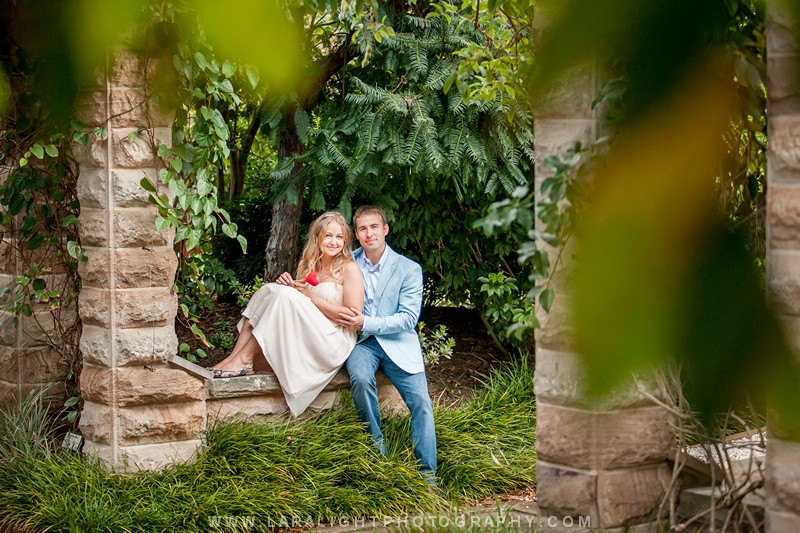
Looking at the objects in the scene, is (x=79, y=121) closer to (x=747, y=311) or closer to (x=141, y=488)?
(x=747, y=311)

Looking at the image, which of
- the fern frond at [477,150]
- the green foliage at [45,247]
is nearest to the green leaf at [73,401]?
the green foliage at [45,247]

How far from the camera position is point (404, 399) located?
4781 millimetres

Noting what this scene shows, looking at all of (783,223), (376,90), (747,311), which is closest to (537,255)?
(783,223)

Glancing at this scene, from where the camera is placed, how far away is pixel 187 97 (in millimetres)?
708

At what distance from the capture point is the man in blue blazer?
185 inches

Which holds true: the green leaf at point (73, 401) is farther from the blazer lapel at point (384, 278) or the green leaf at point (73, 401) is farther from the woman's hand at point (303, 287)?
the blazer lapel at point (384, 278)

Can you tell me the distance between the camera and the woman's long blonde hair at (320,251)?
4.98 m

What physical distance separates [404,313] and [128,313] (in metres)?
1.30

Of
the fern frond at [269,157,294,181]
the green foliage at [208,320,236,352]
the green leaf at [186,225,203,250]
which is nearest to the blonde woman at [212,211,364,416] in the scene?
the green leaf at [186,225,203,250]

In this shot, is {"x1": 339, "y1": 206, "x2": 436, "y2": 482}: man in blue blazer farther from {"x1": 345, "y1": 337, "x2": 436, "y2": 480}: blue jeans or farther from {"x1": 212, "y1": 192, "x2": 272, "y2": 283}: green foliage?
{"x1": 212, "y1": 192, "x2": 272, "y2": 283}: green foliage

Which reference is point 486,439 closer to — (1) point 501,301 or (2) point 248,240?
(1) point 501,301

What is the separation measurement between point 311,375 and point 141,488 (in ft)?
3.15

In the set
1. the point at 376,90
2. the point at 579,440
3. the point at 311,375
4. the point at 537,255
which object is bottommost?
the point at 311,375

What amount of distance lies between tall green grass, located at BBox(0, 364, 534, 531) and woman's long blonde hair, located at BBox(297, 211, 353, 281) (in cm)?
72
